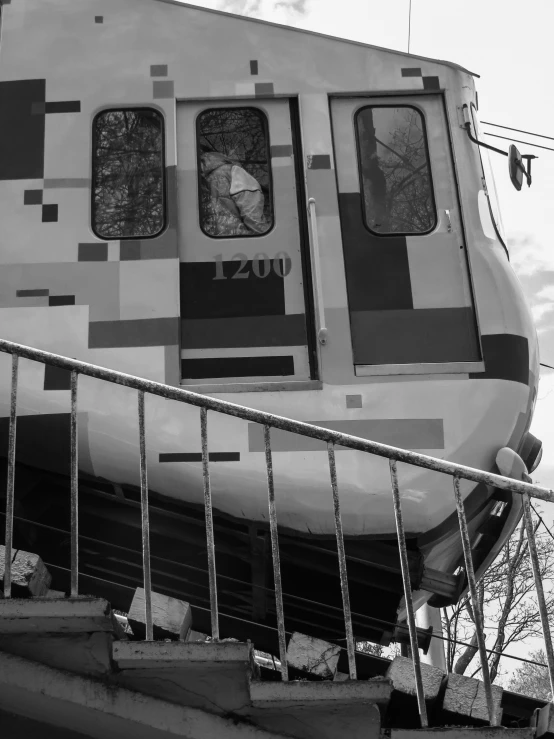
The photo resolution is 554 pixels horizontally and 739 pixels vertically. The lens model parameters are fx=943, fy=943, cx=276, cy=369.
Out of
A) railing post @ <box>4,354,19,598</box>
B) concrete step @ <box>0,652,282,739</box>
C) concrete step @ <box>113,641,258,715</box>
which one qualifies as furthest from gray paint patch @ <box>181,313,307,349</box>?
concrete step @ <box>0,652,282,739</box>

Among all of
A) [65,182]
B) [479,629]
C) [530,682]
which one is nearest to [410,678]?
[479,629]

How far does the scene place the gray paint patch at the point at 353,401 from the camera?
5055mm

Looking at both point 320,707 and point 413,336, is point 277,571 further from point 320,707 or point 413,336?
point 413,336

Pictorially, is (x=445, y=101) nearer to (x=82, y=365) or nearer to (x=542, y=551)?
A: (x=82, y=365)

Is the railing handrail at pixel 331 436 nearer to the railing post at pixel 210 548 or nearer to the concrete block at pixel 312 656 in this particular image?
the railing post at pixel 210 548

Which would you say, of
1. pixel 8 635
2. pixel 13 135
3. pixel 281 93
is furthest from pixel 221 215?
pixel 8 635

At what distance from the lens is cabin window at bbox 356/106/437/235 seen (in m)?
5.48

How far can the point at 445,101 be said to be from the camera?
5.65m

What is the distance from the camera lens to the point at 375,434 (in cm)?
500

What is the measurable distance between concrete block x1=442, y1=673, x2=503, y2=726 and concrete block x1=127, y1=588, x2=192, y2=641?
4.14 ft

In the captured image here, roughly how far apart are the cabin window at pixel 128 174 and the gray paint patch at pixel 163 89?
10 centimetres

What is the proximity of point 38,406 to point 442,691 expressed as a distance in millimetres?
2518

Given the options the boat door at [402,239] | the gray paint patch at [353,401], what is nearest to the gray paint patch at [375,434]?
the gray paint patch at [353,401]

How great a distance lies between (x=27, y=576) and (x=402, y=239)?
2756mm
